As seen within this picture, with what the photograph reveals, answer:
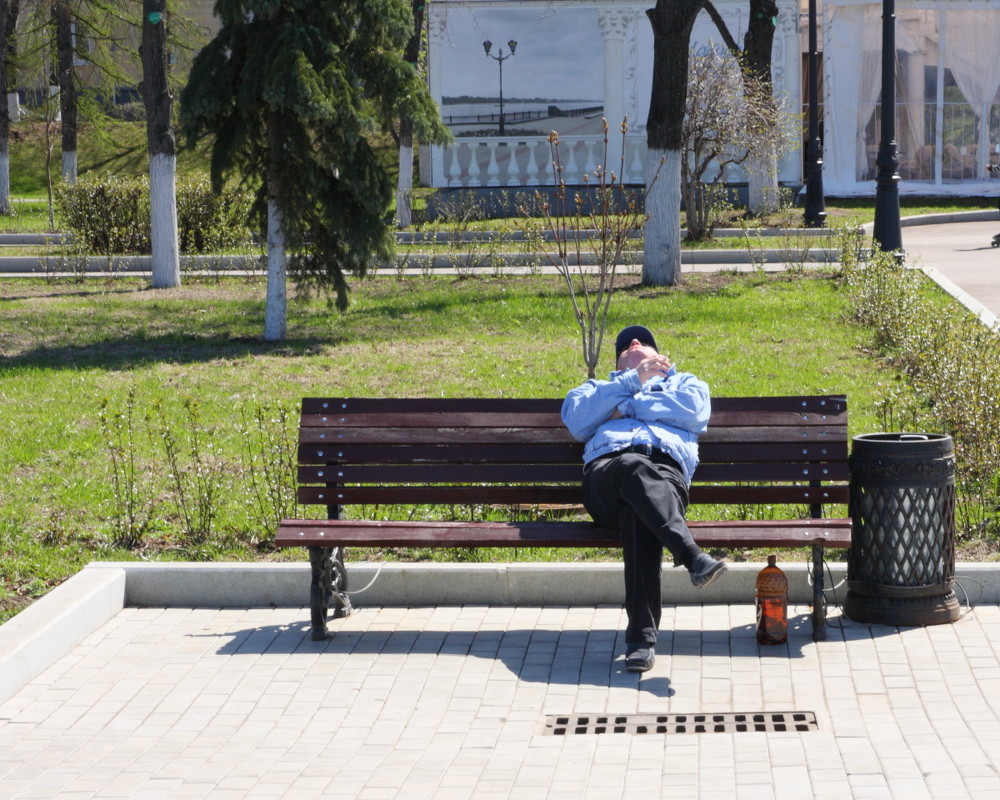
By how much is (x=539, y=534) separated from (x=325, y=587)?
0.97 meters

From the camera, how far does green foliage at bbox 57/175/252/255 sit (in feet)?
66.4

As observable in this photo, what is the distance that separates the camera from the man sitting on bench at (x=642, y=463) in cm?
540

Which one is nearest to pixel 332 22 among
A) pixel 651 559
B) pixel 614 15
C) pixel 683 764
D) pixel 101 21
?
pixel 651 559

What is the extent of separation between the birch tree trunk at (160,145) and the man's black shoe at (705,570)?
523 inches

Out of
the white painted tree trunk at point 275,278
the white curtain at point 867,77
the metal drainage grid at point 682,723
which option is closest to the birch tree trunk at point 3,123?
the white painted tree trunk at point 275,278

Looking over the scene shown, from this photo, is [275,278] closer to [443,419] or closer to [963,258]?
[443,419]

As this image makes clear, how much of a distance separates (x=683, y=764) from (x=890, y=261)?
10996 mm

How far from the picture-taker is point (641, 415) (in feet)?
19.2

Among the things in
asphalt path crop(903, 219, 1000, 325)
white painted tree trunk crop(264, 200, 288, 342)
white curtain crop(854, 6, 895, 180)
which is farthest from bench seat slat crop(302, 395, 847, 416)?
white curtain crop(854, 6, 895, 180)

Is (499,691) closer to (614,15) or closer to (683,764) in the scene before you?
(683,764)

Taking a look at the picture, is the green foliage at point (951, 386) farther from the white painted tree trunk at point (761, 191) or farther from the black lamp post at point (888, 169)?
the white painted tree trunk at point (761, 191)

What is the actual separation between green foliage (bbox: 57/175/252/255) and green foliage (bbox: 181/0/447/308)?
7.01 m

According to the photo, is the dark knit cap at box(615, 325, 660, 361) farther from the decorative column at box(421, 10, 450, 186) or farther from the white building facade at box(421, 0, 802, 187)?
the decorative column at box(421, 10, 450, 186)

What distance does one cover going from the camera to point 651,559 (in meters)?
5.52
